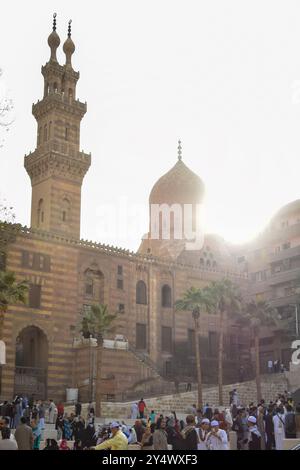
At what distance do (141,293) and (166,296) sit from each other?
256 cm

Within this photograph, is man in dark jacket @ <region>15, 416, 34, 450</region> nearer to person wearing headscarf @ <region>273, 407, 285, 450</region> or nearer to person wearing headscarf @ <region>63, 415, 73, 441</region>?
person wearing headscarf @ <region>273, 407, 285, 450</region>

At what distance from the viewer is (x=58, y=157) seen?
49.0 metres

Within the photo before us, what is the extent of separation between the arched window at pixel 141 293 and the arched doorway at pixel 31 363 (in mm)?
8755

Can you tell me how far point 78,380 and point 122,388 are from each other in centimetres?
281

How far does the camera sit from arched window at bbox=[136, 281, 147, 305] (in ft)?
164

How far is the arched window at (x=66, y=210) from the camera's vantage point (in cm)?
4893

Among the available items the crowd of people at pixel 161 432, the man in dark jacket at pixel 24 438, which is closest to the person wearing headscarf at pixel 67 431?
the crowd of people at pixel 161 432

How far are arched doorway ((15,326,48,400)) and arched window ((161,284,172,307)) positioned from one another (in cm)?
1127

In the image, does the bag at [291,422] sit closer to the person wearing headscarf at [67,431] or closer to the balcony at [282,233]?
the person wearing headscarf at [67,431]
